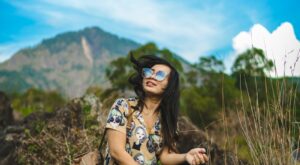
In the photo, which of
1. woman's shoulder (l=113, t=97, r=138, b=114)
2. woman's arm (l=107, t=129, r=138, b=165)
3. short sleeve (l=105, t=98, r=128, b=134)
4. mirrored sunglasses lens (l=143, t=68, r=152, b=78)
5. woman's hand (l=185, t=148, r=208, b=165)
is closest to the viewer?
woman's hand (l=185, t=148, r=208, b=165)

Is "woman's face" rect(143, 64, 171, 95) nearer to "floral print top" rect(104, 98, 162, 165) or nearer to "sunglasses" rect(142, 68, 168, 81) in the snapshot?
"sunglasses" rect(142, 68, 168, 81)

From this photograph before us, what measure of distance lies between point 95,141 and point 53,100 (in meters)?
39.9

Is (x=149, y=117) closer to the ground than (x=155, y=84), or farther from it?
closer to the ground

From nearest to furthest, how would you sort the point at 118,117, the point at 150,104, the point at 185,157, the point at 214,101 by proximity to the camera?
1. the point at 185,157
2. the point at 118,117
3. the point at 150,104
4. the point at 214,101

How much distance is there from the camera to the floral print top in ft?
11.9

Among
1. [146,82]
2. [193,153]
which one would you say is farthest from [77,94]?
[193,153]

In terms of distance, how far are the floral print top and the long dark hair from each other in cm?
9

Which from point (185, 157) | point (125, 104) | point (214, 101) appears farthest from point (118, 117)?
point (214, 101)

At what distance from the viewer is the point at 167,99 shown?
386 centimetres

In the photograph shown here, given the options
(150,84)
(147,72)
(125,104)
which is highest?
(147,72)

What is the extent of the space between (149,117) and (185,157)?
0.56 meters

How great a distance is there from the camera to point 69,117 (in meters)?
7.25

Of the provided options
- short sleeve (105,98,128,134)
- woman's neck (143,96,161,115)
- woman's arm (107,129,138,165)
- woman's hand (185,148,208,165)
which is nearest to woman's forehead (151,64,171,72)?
woman's neck (143,96,161,115)

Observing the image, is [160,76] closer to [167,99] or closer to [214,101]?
[167,99]
